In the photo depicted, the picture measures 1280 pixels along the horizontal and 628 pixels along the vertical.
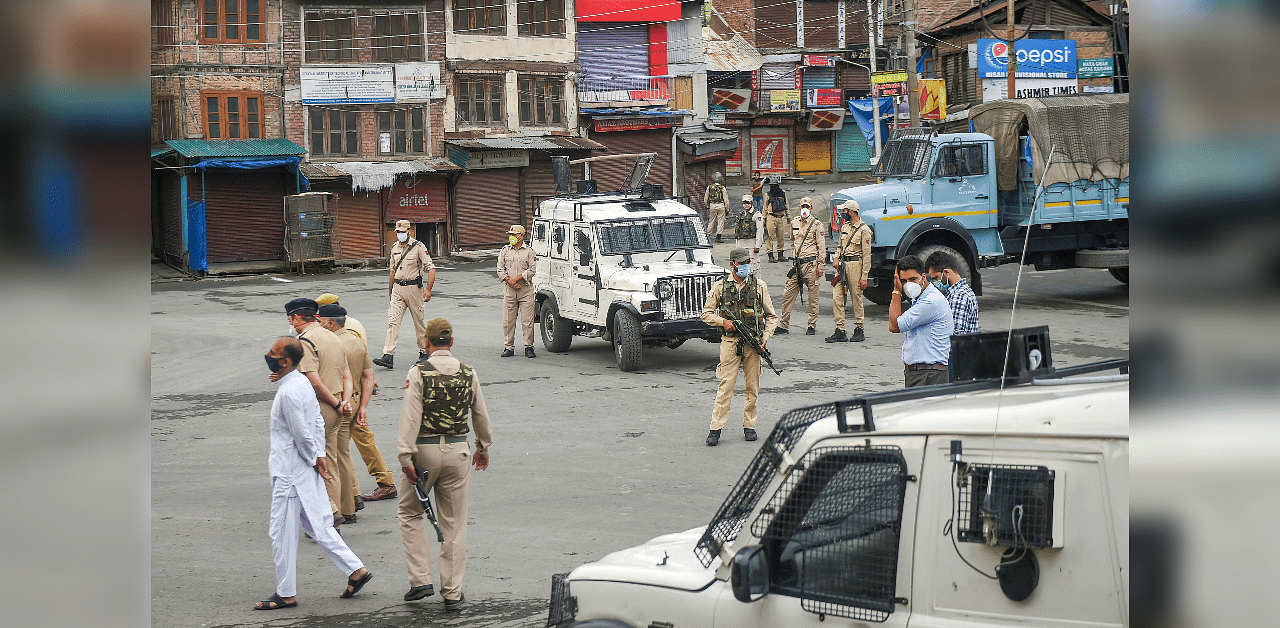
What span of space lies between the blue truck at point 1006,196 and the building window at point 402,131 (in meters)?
15.5

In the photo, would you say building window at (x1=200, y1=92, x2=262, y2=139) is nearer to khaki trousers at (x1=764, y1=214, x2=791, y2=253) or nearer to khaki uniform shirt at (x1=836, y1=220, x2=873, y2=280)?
khaki trousers at (x1=764, y1=214, x2=791, y2=253)

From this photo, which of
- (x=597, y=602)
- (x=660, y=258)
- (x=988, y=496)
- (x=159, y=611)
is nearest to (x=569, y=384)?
(x=660, y=258)

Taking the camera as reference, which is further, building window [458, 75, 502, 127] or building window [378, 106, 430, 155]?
building window [458, 75, 502, 127]

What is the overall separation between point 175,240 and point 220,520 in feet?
77.8

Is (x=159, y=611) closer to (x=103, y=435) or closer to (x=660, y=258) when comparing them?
(x=103, y=435)

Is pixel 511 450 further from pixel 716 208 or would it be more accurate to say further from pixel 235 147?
pixel 716 208

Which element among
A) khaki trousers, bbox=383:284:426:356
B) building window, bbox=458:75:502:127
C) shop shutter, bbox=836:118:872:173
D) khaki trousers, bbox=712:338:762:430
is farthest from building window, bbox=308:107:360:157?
shop shutter, bbox=836:118:872:173

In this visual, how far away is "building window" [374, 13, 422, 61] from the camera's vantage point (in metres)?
30.6

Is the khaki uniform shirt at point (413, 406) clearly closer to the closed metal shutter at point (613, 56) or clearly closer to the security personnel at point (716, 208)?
the security personnel at point (716, 208)

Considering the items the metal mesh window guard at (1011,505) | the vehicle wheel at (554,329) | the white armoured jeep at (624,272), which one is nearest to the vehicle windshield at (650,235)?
the white armoured jeep at (624,272)

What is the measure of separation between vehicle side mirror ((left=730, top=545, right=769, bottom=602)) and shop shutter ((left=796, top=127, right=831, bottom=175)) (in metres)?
47.0

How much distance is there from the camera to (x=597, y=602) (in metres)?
4.87

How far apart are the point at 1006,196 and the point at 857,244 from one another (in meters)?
4.12

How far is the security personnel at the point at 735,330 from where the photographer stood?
1084cm
